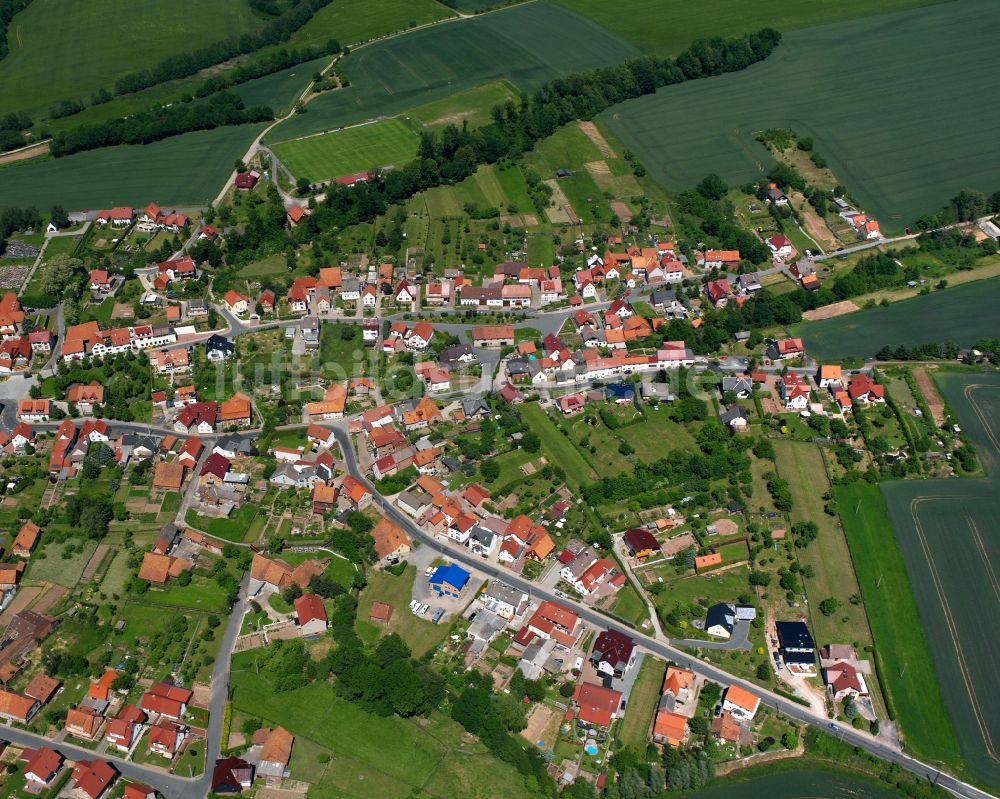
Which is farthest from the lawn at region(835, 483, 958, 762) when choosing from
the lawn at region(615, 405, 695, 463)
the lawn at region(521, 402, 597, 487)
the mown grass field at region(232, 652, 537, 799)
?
the mown grass field at region(232, 652, 537, 799)

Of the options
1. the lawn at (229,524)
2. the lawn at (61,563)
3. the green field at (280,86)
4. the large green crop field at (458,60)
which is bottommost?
the lawn at (229,524)

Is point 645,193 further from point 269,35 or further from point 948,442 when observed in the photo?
point 269,35

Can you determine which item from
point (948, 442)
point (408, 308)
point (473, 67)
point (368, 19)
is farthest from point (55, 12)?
point (948, 442)

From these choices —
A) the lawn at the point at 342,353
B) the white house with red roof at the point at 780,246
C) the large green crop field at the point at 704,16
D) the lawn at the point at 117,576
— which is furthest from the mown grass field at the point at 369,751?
the large green crop field at the point at 704,16

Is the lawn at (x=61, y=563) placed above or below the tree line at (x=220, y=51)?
below

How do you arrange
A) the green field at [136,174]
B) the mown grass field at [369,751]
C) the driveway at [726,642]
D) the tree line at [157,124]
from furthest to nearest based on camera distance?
the tree line at [157,124] < the green field at [136,174] < the driveway at [726,642] < the mown grass field at [369,751]

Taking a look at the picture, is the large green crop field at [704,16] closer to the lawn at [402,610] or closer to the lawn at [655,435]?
the lawn at [655,435]
